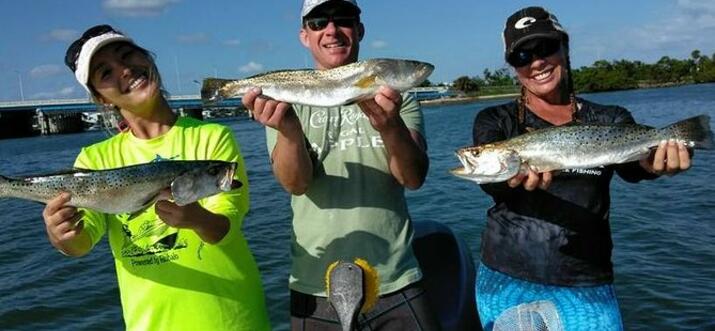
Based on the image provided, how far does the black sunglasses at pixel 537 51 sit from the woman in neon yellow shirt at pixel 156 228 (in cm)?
192

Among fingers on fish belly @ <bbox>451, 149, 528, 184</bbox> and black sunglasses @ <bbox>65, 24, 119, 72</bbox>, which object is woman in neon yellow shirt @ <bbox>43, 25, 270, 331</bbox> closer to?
black sunglasses @ <bbox>65, 24, 119, 72</bbox>

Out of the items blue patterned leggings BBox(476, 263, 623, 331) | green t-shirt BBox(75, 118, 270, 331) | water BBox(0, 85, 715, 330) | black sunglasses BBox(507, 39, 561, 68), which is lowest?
water BBox(0, 85, 715, 330)

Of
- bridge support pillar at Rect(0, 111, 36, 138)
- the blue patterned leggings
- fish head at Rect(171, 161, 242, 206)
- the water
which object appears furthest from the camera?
bridge support pillar at Rect(0, 111, 36, 138)

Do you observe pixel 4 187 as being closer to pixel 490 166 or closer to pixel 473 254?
pixel 490 166

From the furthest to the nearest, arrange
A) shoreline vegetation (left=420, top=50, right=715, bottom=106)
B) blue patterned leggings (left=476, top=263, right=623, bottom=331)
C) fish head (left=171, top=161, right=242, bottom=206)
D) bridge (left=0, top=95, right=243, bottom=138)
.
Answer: shoreline vegetation (left=420, top=50, right=715, bottom=106), bridge (left=0, top=95, right=243, bottom=138), blue patterned leggings (left=476, top=263, right=623, bottom=331), fish head (left=171, top=161, right=242, bottom=206)

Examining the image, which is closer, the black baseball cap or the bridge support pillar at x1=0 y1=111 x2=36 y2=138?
the black baseball cap

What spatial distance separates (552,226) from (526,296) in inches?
19.1

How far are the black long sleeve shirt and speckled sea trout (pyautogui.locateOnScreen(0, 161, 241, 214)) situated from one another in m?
1.77

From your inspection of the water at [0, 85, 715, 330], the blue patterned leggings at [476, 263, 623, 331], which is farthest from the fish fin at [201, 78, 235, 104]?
the water at [0, 85, 715, 330]

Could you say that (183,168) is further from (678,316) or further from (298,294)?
(678,316)

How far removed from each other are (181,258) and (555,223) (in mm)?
2357

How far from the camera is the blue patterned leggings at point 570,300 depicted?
3730 mm

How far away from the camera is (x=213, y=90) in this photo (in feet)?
12.7

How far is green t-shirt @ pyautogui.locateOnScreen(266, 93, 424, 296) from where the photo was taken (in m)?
3.64
